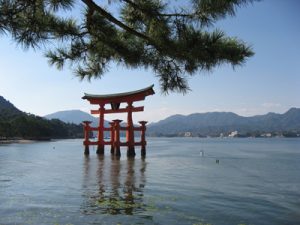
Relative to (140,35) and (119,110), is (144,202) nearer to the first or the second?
(140,35)

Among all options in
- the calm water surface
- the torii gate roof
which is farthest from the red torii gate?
the calm water surface

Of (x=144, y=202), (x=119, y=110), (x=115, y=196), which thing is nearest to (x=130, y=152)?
(x=119, y=110)

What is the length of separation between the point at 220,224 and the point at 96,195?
4.56 metres

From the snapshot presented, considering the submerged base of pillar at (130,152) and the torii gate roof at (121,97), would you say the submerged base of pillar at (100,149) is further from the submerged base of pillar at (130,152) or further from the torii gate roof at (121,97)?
the torii gate roof at (121,97)

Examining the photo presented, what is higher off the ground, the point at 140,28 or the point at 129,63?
the point at 140,28

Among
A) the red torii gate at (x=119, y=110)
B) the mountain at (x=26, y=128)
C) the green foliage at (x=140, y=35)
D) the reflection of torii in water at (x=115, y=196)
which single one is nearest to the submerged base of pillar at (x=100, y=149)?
the red torii gate at (x=119, y=110)

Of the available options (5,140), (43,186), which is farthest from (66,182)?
(5,140)

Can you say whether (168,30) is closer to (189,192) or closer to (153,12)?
(153,12)

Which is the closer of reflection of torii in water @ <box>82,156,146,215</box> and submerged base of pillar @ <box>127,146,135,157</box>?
reflection of torii in water @ <box>82,156,146,215</box>

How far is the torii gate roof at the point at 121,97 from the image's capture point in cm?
2542

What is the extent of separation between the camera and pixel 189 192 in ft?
41.7

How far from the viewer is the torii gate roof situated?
25.4 m

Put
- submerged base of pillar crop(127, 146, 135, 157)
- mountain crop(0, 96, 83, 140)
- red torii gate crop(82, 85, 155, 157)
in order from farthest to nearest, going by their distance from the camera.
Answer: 1. mountain crop(0, 96, 83, 140)
2. submerged base of pillar crop(127, 146, 135, 157)
3. red torii gate crop(82, 85, 155, 157)

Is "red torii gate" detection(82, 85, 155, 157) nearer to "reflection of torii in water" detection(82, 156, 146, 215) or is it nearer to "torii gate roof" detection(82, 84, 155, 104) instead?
"torii gate roof" detection(82, 84, 155, 104)
